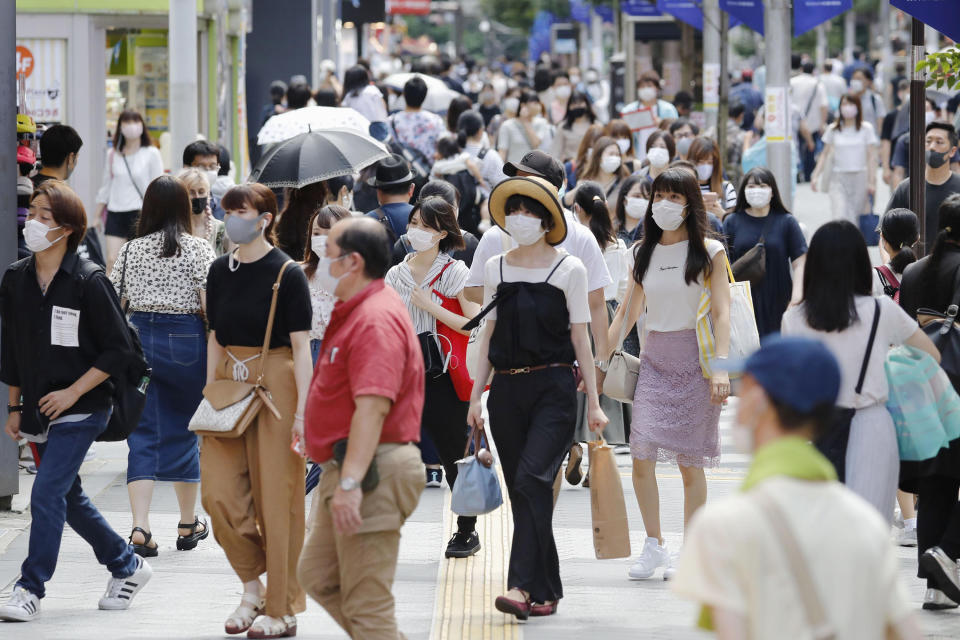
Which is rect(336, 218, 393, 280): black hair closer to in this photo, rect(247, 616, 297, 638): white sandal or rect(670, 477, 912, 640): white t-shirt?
rect(247, 616, 297, 638): white sandal

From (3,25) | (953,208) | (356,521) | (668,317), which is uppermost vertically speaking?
(3,25)

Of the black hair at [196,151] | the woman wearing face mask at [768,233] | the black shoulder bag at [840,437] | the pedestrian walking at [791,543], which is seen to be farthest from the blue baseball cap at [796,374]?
the black hair at [196,151]

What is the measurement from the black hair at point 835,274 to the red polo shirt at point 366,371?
1502 mm

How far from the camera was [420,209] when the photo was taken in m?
7.89

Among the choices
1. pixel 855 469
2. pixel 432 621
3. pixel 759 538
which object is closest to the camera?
pixel 759 538

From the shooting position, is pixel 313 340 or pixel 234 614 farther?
pixel 313 340

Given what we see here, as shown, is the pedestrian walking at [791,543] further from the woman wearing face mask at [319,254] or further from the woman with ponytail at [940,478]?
the woman wearing face mask at [319,254]

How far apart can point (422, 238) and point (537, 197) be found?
1.29m

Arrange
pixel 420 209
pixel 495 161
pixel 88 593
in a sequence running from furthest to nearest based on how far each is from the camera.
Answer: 1. pixel 495 161
2. pixel 420 209
3. pixel 88 593

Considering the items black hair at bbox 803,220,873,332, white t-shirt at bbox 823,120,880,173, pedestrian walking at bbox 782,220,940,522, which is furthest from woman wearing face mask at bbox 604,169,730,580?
white t-shirt at bbox 823,120,880,173

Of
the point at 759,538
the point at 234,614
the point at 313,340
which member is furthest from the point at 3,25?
the point at 759,538

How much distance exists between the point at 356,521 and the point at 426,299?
301 centimetres

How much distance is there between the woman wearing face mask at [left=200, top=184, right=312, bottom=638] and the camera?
6.28 meters

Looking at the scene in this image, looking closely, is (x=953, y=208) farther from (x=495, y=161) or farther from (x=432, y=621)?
(x=495, y=161)
